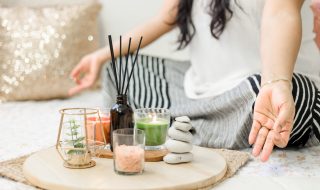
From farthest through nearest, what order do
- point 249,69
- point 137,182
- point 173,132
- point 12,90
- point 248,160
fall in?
point 12,90 → point 249,69 → point 248,160 → point 173,132 → point 137,182

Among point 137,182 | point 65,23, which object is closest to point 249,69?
point 137,182

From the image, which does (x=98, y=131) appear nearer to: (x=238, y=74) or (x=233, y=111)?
(x=233, y=111)

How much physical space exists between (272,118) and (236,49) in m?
0.48

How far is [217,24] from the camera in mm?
1638

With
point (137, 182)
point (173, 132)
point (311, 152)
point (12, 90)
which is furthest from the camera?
point (12, 90)

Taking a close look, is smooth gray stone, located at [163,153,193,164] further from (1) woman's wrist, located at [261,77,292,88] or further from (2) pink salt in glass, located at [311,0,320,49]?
(2) pink salt in glass, located at [311,0,320,49]

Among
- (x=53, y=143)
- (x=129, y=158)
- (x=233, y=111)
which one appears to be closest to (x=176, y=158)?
(x=129, y=158)

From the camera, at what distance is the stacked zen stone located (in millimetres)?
1182

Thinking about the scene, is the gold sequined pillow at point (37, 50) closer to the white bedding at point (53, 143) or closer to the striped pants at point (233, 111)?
the white bedding at point (53, 143)

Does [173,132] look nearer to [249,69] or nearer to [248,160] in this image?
[248,160]

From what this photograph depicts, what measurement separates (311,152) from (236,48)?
385mm

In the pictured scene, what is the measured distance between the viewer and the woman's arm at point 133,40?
1.82m

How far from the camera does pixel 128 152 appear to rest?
42.8 inches

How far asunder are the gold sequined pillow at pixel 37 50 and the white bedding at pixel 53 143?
58mm
